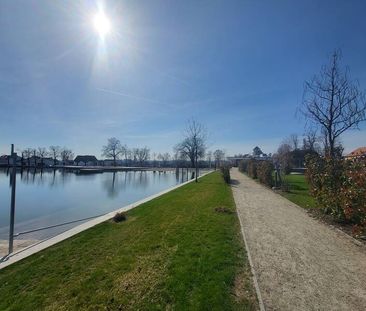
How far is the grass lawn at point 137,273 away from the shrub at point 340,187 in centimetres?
286

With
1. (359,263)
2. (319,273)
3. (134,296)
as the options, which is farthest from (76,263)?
(359,263)

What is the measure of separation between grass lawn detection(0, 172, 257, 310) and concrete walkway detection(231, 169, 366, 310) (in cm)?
35

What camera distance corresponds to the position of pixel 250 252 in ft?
15.7

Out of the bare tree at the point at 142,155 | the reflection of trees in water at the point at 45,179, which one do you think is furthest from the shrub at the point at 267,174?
the bare tree at the point at 142,155

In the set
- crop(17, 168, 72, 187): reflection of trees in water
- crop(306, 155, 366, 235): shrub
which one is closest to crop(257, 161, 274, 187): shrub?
crop(306, 155, 366, 235): shrub

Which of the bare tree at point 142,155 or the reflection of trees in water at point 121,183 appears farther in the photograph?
the bare tree at point 142,155

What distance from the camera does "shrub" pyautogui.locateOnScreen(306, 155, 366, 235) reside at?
560 centimetres

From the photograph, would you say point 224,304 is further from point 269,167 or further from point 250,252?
point 269,167

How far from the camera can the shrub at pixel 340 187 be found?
5.60 m

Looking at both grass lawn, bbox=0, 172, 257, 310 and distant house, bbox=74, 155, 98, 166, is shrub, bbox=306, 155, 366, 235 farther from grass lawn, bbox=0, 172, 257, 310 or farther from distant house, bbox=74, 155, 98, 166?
distant house, bbox=74, 155, 98, 166

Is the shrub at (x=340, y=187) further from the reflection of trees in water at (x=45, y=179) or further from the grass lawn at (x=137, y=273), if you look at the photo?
the reflection of trees in water at (x=45, y=179)

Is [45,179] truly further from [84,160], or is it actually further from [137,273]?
[84,160]

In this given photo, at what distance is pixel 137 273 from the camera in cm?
387

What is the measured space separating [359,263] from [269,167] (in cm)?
1481
